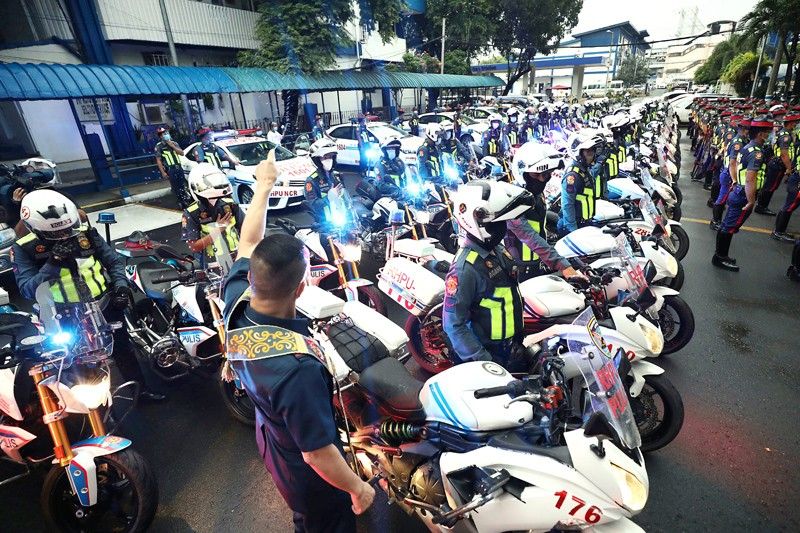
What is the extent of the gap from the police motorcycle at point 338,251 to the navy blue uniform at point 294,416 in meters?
2.73

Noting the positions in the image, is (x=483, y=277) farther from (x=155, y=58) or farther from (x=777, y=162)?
(x=155, y=58)

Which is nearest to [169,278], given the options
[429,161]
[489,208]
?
[489,208]

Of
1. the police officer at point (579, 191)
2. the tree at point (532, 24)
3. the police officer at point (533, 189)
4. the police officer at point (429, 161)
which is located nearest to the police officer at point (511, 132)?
the police officer at point (429, 161)

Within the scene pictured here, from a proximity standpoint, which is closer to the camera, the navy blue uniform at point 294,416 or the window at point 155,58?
the navy blue uniform at point 294,416

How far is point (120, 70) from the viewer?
11.4 metres

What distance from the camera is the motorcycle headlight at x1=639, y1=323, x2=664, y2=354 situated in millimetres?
3116

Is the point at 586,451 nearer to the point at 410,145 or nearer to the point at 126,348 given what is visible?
the point at 126,348

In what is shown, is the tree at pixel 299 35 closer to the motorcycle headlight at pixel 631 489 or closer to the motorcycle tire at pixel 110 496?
the motorcycle tire at pixel 110 496

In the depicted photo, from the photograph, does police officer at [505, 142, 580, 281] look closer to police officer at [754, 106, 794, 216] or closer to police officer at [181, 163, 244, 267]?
police officer at [181, 163, 244, 267]

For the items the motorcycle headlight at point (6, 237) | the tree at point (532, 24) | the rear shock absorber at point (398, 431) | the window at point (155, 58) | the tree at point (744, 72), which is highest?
the tree at point (532, 24)

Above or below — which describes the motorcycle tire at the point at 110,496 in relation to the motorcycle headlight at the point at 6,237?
below

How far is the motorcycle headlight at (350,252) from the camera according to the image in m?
4.92

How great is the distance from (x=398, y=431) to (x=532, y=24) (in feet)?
116

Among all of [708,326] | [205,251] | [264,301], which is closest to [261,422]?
[264,301]
